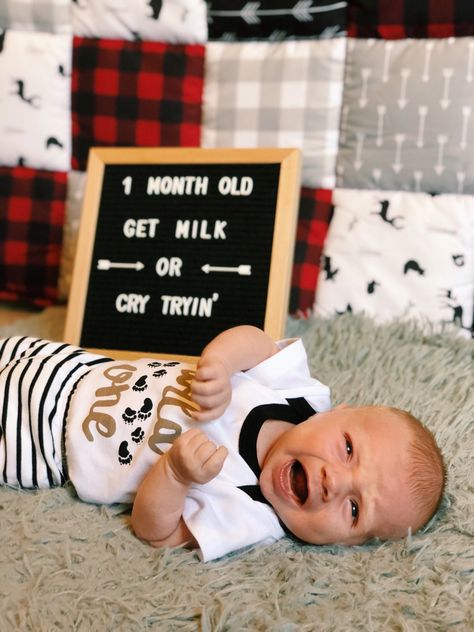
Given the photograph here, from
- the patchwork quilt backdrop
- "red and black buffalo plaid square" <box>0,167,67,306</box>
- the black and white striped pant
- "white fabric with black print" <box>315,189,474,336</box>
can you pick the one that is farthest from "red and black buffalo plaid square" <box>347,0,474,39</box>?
the black and white striped pant

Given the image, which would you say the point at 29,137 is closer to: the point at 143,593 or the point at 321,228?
the point at 321,228

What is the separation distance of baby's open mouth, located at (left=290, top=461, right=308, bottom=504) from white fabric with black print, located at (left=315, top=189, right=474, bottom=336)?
64 centimetres

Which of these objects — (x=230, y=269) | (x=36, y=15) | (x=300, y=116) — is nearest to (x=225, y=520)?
(x=230, y=269)

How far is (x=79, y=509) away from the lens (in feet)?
3.36

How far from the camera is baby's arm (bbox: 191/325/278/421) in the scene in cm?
96

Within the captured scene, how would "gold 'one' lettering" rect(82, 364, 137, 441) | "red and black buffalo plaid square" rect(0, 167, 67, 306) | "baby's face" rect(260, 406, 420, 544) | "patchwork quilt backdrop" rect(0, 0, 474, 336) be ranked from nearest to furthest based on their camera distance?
→ "baby's face" rect(260, 406, 420, 544), "gold 'one' lettering" rect(82, 364, 137, 441), "patchwork quilt backdrop" rect(0, 0, 474, 336), "red and black buffalo plaid square" rect(0, 167, 67, 306)

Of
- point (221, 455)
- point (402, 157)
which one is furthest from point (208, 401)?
point (402, 157)

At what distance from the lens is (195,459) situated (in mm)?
887

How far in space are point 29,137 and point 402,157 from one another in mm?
870

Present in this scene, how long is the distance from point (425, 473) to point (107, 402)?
47cm

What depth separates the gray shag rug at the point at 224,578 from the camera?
0.80m

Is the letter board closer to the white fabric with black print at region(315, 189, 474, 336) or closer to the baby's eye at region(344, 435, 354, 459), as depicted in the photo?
the white fabric with black print at region(315, 189, 474, 336)

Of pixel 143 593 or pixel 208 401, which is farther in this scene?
pixel 208 401

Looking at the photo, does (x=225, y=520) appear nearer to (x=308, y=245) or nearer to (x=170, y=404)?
(x=170, y=404)
